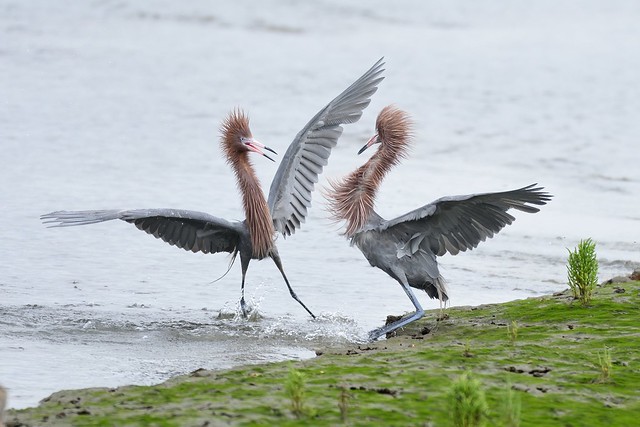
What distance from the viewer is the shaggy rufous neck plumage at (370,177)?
9.28m

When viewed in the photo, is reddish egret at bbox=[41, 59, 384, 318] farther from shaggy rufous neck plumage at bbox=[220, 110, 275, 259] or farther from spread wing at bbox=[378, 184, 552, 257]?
spread wing at bbox=[378, 184, 552, 257]

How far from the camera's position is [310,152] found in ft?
34.5

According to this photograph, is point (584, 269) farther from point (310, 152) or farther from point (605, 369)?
point (310, 152)

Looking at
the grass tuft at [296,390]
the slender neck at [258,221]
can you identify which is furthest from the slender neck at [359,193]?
the grass tuft at [296,390]

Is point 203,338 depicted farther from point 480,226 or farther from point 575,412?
point 575,412

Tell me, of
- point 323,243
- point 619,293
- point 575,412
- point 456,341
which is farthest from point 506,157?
point 575,412

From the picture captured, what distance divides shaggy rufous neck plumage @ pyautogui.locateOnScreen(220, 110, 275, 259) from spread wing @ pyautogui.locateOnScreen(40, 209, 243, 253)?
165mm

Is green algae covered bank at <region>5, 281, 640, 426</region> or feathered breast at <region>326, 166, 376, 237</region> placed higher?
feathered breast at <region>326, 166, 376, 237</region>

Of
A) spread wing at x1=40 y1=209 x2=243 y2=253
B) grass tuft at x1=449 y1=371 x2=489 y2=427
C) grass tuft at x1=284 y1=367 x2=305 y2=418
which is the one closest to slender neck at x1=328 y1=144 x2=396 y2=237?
spread wing at x1=40 y1=209 x2=243 y2=253

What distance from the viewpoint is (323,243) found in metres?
12.7

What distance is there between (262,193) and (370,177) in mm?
1214

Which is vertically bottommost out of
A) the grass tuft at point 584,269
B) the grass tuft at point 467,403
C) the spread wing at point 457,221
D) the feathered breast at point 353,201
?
the grass tuft at point 467,403

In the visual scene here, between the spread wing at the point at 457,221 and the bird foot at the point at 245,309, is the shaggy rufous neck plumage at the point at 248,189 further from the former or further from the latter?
the spread wing at the point at 457,221

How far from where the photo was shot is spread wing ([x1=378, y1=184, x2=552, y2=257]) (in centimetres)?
821
